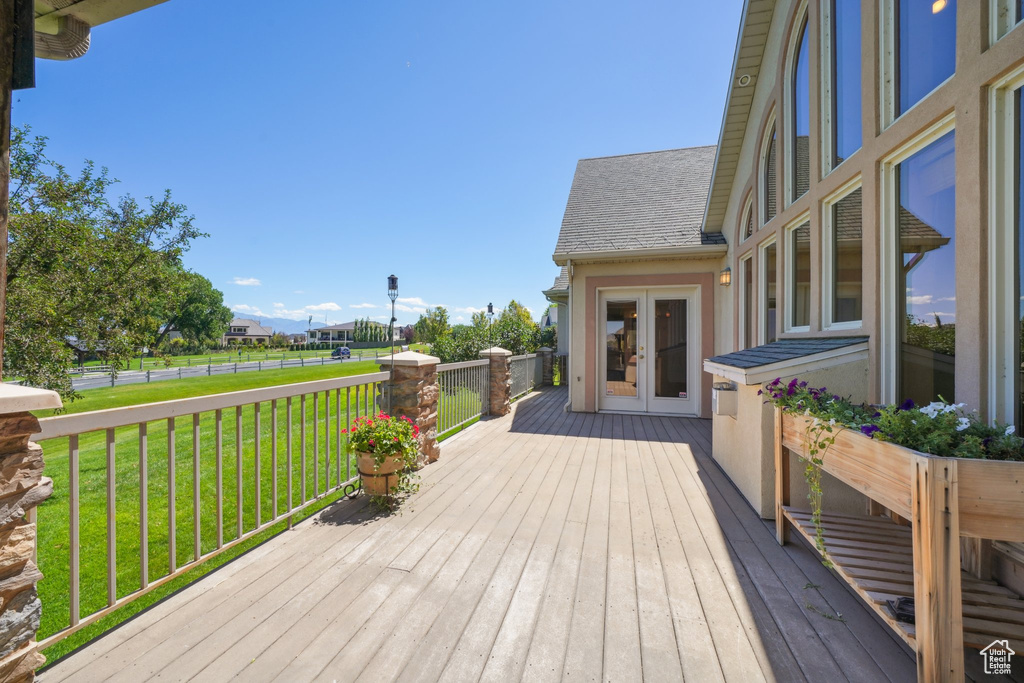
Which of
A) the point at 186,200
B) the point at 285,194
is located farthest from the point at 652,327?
the point at 285,194

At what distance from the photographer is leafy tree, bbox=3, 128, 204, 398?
15.0 feet

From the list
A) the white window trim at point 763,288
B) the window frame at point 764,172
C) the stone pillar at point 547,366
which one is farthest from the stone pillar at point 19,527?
the stone pillar at point 547,366

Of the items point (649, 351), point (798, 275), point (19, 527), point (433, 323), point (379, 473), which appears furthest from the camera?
point (433, 323)

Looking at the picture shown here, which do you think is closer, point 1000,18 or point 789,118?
point 1000,18

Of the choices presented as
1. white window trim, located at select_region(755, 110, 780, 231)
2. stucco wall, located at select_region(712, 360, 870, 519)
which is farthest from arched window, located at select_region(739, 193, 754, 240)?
stucco wall, located at select_region(712, 360, 870, 519)

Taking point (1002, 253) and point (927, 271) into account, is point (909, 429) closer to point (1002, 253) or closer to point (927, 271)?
point (1002, 253)

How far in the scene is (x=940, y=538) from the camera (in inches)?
51.6

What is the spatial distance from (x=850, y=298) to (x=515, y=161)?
403 inches

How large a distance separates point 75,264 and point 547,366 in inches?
377

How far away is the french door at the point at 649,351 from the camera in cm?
676

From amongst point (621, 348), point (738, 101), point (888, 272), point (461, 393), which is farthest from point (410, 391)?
point (738, 101)

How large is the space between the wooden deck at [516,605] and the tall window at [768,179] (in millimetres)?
3667

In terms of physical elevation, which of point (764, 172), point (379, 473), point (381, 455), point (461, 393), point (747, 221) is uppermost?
point (764, 172)

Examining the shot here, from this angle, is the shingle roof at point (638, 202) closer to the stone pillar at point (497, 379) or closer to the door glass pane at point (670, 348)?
the door glass pane at point (670, 348)
